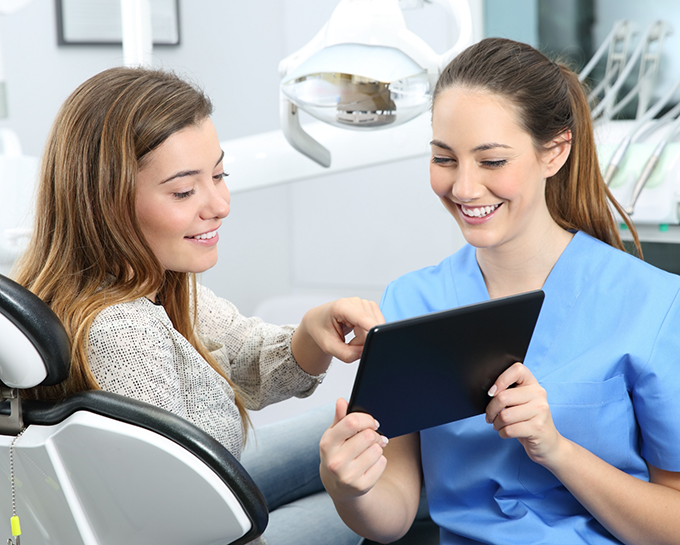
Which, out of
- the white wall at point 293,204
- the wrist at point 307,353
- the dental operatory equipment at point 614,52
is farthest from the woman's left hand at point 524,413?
the white wall at point 293,204

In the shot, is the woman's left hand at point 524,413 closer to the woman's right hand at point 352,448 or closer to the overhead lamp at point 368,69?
the woman's right hand at point 352,448

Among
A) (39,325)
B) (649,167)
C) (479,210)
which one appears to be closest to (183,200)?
(39,325)

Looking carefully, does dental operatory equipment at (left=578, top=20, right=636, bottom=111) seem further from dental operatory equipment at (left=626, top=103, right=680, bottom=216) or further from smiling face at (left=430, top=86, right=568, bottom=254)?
smiling face at (left=430, top=86, right=568, bottom=254)

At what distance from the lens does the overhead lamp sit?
1.08 metres

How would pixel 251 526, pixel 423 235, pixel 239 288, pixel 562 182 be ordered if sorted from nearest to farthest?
pixel 251 526, pixel 562 182, pixel 423 235, pixel 239 288

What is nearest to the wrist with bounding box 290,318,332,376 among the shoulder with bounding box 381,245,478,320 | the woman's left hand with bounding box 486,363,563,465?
the shoulder with bounding box 381,245,478,320

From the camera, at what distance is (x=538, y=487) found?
3.17 feet

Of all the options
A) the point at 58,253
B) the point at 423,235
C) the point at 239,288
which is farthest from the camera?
the point at 239,288

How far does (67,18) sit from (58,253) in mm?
1768

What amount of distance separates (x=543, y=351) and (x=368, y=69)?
492 millimetres

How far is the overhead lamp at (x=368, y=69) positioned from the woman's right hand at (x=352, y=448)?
0.53m

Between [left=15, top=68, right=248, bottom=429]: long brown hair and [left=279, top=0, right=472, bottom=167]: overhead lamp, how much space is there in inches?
9.9

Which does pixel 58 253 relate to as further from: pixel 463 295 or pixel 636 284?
pixel 636 284

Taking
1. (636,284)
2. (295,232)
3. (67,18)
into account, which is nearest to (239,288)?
(295,232)
